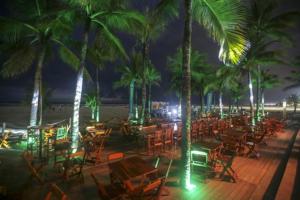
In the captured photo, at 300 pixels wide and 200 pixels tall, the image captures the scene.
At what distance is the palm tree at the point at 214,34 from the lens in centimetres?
604

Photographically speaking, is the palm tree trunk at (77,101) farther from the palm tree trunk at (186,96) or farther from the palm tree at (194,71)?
the palm tree at (194,71)

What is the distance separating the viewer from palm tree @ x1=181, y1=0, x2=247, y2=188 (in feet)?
19.8

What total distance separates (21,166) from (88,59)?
→ 6.49 m

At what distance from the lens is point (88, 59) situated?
13281mm

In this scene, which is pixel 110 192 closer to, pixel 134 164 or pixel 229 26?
Result: pixel 134 164

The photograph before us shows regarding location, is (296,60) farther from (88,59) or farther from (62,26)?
(62,26)

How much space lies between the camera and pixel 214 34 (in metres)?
6.39

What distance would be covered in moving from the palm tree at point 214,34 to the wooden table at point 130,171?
4.19 ft

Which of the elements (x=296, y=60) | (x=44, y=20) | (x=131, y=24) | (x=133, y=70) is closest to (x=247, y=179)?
(x=131, y=24)

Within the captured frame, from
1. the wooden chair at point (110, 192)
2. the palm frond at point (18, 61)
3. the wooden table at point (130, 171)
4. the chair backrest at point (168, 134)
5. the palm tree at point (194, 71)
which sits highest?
the palm tree at point (194, 71)

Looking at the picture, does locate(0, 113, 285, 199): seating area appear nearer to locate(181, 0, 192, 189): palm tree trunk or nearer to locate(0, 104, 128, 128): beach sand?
locate(181, 0, 192, 189): palm tree trunk

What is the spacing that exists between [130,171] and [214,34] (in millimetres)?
4032

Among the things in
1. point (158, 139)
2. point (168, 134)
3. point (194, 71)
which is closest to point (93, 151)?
point (158, 139)

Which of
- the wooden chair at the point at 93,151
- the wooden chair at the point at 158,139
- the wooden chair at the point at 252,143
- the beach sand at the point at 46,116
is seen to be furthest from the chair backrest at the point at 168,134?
the beach sand at the point at 46,116
